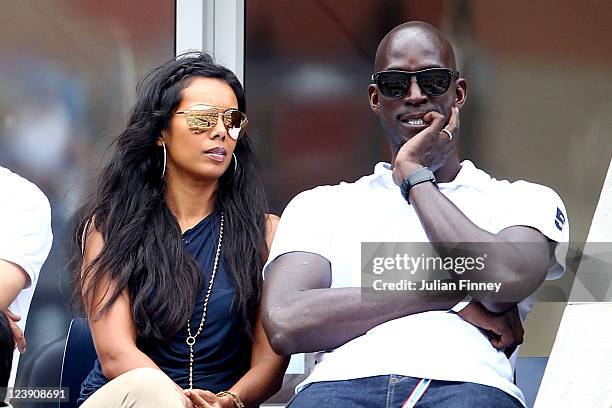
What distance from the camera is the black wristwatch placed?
390cm

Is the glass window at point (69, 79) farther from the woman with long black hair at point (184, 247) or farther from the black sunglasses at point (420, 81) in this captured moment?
the black sunglasses at point (420, 81)

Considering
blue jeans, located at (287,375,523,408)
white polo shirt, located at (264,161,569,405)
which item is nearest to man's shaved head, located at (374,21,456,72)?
white polo shirt, located at (264,161,569,405)

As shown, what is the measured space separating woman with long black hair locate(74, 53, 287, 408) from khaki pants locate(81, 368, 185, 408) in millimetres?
364

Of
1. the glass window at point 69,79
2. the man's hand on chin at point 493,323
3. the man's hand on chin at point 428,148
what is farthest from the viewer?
the glass window at point 69,79

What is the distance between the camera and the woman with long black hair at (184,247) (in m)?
4.06

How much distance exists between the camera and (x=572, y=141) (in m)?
5.71

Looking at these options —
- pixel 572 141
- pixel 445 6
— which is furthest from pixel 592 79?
pixel 445 6

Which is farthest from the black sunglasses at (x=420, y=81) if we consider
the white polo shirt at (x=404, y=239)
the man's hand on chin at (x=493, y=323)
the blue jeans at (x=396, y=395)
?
the blue jeans at (x=396, y=395)

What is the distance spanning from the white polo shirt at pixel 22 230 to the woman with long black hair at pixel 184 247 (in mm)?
157

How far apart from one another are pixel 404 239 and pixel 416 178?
191mm

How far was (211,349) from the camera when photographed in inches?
161

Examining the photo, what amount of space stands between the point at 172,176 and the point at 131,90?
4.29 feet

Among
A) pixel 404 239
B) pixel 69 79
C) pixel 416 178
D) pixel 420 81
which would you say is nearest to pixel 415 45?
pixel 420 81

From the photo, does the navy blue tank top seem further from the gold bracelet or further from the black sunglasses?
the black sunglasses
